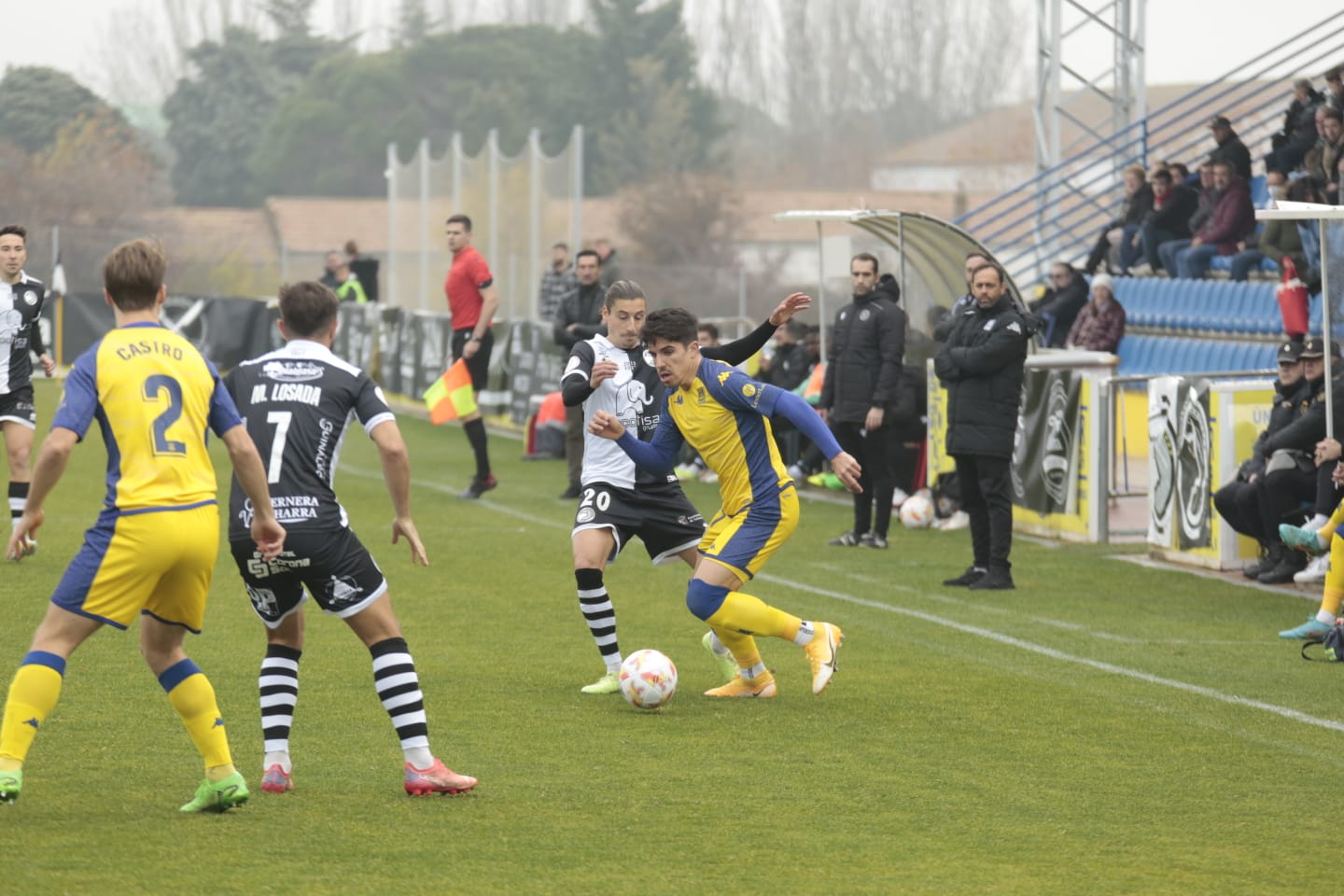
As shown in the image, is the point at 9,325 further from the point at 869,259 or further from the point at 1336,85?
the point at 1336,85

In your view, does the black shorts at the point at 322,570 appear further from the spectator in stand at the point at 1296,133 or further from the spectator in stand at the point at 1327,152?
the spectator in stand at the point at 1296,133

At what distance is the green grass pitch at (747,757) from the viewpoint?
17.3ft

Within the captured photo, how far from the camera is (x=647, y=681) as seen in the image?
7.54m

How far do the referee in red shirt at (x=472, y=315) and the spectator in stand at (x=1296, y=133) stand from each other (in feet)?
27.6

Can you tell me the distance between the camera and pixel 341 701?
7723 mm

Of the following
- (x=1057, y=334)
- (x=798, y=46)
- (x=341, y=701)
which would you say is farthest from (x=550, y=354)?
(x=798, y=46)

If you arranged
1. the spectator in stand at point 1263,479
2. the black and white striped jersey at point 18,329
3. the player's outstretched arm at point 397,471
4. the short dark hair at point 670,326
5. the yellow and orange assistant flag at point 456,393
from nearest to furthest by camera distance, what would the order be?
1. the player's outstretched arm at point 397,471
2. the short dark hair at point 670,326
3. the spectator in stand at point 1263,479
4. the black and white striped jersey at point 18,329
5. the yellow and orange assistant flag at point 456,393

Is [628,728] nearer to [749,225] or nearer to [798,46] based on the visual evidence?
[749,225]

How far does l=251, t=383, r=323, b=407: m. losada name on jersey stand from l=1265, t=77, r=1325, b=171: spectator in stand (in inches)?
588

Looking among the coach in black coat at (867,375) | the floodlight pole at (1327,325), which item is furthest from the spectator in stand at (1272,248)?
the floodlight pole at (1327,325)

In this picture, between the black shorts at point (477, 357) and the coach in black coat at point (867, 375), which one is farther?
the black shorts at point (477, 357)

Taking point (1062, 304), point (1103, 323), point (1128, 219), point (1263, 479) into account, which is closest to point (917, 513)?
point (1263, 479)

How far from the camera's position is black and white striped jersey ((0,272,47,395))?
11391 mm

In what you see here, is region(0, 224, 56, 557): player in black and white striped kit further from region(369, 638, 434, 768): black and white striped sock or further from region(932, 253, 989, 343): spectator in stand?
region(369, 638, 434, 768): black and white striped sock
